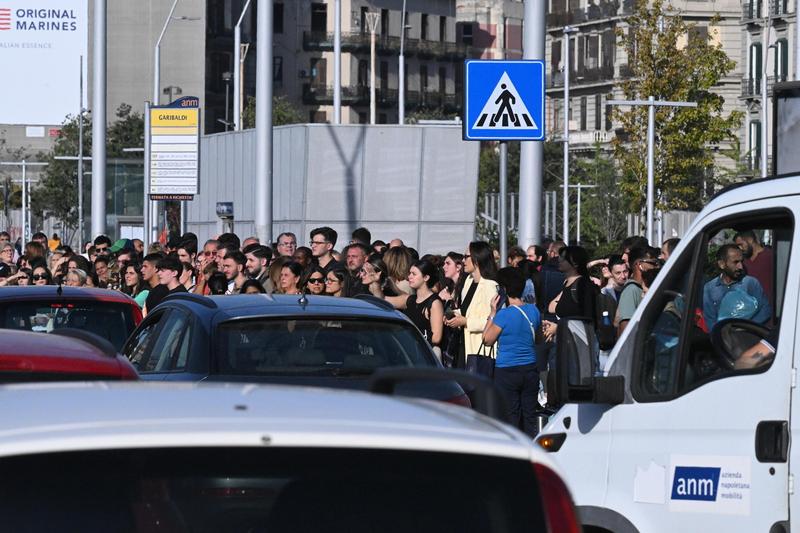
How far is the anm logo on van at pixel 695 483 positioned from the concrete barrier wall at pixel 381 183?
76.1ft

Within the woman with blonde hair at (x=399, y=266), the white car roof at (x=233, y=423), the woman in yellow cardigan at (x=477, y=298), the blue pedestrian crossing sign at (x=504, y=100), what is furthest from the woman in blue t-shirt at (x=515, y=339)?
the white car roof at (x=233, y=423)

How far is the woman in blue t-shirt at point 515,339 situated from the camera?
1273 centimetres

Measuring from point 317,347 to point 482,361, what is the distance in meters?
4.43

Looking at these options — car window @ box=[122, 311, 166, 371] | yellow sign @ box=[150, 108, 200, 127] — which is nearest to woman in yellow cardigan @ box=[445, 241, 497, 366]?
car window @ box=[122, 311, 166, 371]

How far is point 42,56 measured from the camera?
8719 centimetres

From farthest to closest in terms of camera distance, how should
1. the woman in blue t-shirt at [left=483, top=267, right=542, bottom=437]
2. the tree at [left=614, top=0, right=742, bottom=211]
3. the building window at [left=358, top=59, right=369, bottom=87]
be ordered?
the building window at [left=358, top=59, right=369, bottom=87]
the tree at [left=614, top=0, right=742, bottom=211]
the woman in blue t-shirt at [left=483, top=267, right=542, bottom=437]

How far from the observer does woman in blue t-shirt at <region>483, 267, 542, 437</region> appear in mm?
12734

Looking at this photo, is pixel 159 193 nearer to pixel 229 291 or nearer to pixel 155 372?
pixel 229 291

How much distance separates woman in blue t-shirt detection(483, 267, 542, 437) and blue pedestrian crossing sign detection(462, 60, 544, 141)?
1.84m

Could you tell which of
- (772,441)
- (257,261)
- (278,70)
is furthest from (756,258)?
(278,70)

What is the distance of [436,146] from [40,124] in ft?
205

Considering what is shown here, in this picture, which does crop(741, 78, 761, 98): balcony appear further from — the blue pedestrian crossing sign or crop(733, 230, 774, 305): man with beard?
crop(733, 230, 774, 305): man with beard

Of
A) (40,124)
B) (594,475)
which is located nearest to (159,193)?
(594,475)

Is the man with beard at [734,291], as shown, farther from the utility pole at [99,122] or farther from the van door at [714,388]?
the utility pole at [99,122]
